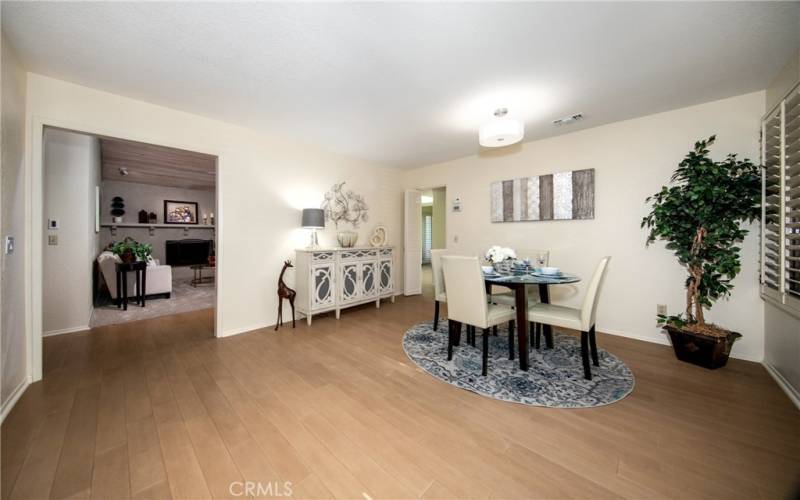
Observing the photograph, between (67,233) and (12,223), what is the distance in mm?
1924

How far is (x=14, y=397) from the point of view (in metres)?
1.87

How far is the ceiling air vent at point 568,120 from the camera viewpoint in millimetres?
2984

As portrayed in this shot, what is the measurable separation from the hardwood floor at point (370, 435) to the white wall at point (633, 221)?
63cm

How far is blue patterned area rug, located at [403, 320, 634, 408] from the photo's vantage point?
1.94 meters

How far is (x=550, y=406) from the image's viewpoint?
1.84 m

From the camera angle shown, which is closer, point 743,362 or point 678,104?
point 743,362

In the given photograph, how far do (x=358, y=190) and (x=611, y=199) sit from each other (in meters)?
3.48

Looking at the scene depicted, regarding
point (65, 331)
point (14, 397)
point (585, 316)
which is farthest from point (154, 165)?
point (585, 316)

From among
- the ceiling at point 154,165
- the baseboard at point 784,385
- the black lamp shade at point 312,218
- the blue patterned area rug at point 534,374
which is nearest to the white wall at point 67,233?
the ceiling at point 154,165

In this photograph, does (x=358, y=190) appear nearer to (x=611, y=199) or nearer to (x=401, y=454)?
(x=611, y=199)

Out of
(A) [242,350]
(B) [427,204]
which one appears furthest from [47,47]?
(B) [427,204]

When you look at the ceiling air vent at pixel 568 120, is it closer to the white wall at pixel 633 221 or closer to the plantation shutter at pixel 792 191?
the white wall at pixel 633 221

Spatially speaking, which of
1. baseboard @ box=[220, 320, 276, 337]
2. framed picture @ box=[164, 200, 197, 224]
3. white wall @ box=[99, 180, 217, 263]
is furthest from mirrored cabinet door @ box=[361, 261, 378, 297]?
framed picture @ box=[164, 200, 197, 224]

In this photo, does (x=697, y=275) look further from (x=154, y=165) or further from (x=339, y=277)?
(x=154, y=165)
